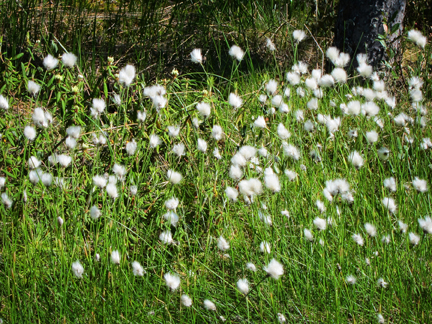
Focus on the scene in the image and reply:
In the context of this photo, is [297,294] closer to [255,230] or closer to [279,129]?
[255,230]

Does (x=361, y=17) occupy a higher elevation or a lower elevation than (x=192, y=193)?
higher

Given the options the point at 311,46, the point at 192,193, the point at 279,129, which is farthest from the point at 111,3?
the point at 279,129

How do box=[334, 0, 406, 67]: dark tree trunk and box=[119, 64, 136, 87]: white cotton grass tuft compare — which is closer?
box=[119, 64, 136, 87]: white cotton grass tuft

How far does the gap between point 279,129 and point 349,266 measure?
63 cm

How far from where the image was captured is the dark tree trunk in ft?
10.6

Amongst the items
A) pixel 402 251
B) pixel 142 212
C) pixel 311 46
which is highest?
pixel 311 46

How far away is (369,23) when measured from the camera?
10.8ft

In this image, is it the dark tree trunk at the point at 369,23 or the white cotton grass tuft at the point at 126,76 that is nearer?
the white cotton grass tuft at the point at 126,76

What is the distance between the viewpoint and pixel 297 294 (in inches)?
60.5

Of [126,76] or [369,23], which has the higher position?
[369,23]

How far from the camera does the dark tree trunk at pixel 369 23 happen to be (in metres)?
3.23

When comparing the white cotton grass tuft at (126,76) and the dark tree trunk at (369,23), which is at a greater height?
the dark tree trunk at (369,23)

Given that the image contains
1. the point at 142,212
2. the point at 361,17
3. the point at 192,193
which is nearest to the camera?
the point at 142,212

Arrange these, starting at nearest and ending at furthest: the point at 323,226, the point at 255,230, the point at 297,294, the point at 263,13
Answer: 1. the point at 323,226
2. the point at 297,294
3. the point at 255,230
4. the point at 263,13
